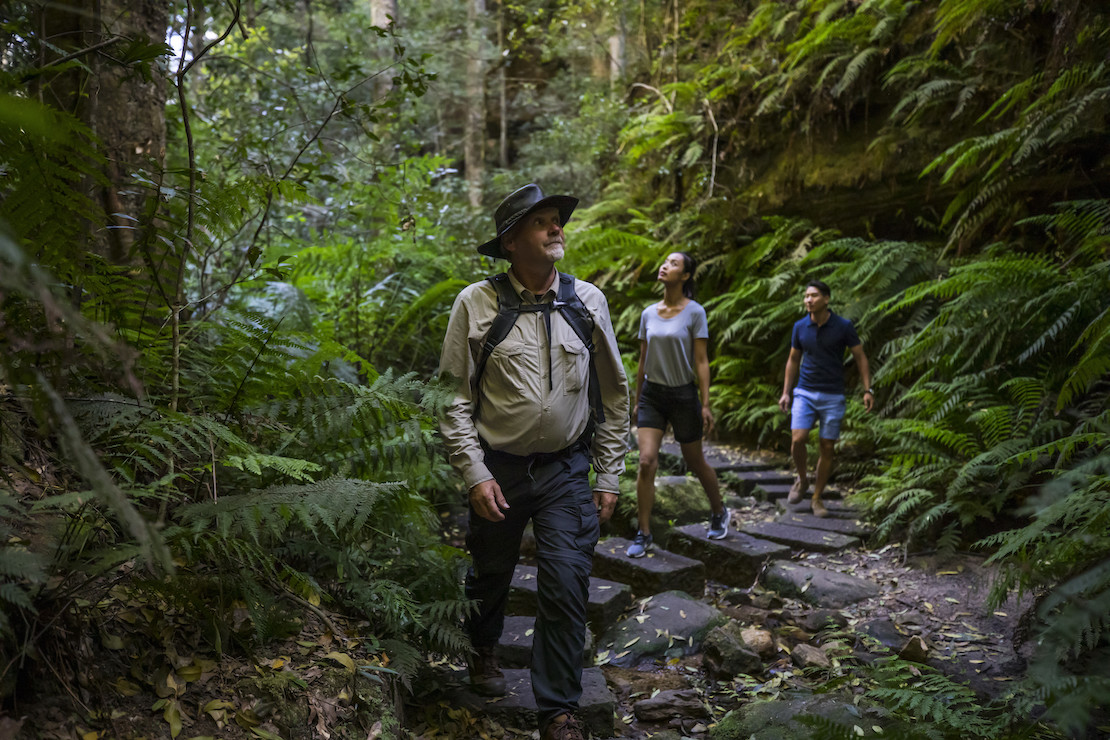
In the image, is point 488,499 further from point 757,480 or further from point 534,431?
point 757,480

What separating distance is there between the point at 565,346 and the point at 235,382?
4.76 ft

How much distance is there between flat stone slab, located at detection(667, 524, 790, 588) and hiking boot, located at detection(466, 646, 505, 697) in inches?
104

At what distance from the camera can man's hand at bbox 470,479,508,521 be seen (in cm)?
312

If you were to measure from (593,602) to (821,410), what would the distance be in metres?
3.37

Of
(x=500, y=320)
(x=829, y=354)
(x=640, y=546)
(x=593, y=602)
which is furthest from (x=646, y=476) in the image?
(x=500, y=320)

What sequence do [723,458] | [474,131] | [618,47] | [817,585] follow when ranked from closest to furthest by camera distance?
[817,585], [723,458], [474,131], [618,47]

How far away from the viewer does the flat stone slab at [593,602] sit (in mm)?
4461

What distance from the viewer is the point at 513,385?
10.6ft

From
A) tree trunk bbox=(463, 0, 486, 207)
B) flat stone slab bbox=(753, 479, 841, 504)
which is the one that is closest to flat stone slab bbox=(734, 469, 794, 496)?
flat stone slab bbox=(753, 479, 841, 504)

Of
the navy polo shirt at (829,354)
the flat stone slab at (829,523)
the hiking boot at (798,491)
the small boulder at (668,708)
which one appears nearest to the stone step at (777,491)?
the hiking boot at (798,491)

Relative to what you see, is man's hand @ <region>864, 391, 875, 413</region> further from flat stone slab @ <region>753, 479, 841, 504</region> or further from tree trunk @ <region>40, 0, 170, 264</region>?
tree trunk @ <region>40, 0, 170, 264</region>

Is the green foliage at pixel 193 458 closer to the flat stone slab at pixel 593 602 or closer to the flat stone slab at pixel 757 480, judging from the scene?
the flat stone slab at pixel 593 602

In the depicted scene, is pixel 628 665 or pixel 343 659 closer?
pixel 343 659

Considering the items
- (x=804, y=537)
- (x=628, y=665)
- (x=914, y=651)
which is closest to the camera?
(x=914, y=651)
